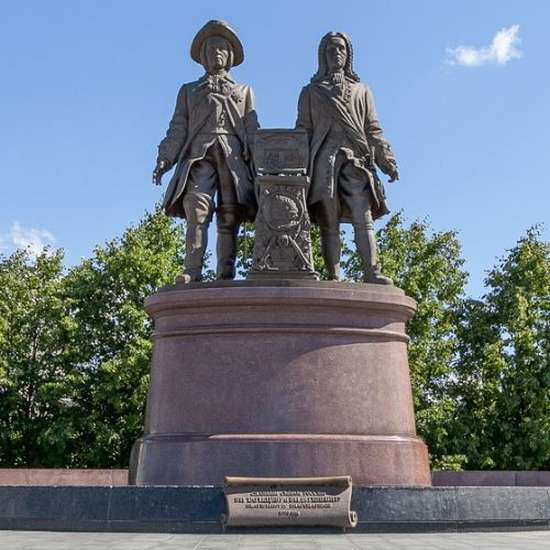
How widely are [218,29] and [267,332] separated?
4742 millimetres

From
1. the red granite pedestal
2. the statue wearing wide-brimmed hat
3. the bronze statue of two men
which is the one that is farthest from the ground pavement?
the statue wearing wide-brimmed hat

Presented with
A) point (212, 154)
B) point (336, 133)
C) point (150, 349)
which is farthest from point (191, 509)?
point (150, 349)

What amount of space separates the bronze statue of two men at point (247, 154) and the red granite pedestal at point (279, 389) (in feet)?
3.60

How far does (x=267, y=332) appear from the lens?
11.2 metres

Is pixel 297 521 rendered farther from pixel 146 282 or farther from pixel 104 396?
pixel 146 282

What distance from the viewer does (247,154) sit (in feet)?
42.4

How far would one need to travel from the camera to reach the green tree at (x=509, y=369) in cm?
3297

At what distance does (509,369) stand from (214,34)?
928 inches

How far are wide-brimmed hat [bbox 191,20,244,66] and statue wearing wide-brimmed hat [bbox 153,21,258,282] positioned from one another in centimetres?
1

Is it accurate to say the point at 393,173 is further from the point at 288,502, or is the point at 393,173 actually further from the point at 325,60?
the point at 288,502

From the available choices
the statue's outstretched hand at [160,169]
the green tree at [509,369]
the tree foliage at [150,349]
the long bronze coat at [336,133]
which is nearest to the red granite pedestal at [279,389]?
the long bronze coat at [336,133]

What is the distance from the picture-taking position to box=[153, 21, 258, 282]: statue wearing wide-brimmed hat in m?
12.8

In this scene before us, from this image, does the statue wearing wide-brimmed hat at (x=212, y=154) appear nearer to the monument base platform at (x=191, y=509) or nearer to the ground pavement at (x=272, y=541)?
the monument base platform at (x=191, y=509)

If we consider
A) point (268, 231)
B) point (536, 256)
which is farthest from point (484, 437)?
point (268, 231)
